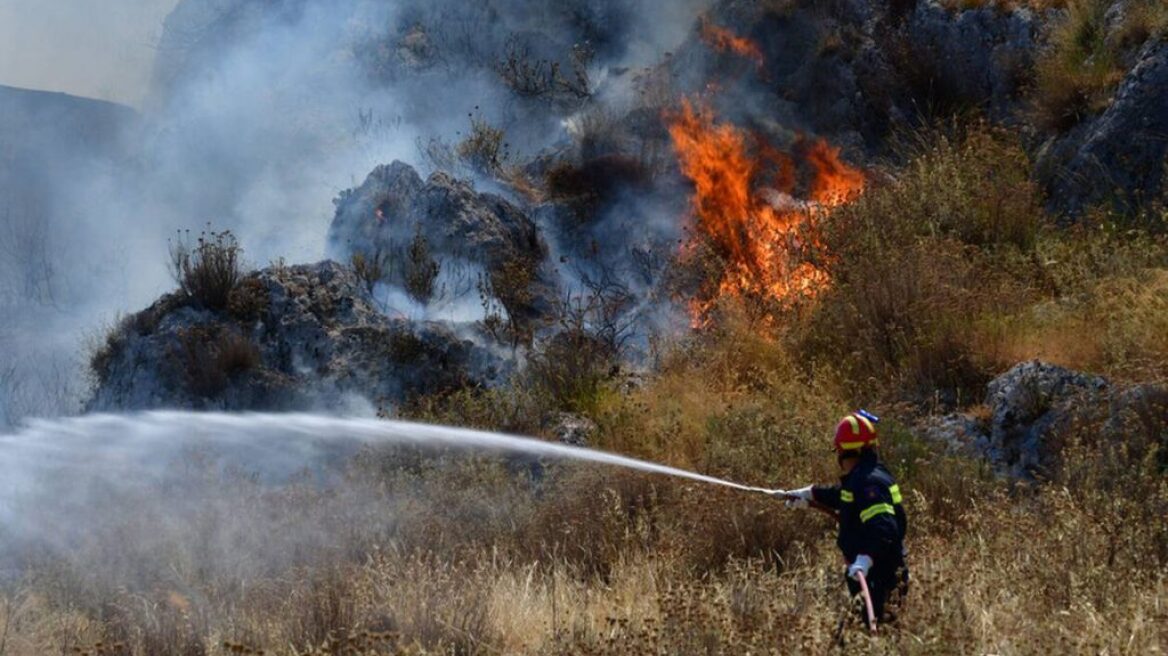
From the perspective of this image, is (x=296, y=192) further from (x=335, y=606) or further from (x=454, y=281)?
(x=335, y=606)

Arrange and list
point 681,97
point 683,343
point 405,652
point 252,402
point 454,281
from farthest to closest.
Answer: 1. point 681,97
2. point 454,281
3. point 683,343
4. point 252,402
5. point 405,652

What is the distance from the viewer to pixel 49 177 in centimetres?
2098

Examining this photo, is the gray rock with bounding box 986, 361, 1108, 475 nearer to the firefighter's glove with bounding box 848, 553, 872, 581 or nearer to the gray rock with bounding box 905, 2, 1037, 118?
the firefighter's glove with bounding box 848, 553, 872, 581

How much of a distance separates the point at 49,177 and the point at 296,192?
16.3ft

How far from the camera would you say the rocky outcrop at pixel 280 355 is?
1112 centimetres

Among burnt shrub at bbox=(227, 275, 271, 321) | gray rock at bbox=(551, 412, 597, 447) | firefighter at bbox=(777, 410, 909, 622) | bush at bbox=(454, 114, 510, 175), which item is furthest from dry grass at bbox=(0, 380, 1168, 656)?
bush at bbox=(454, 114, 510, 175)

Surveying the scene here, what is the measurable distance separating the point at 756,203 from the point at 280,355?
5603 millimetres

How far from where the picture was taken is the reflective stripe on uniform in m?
5.57

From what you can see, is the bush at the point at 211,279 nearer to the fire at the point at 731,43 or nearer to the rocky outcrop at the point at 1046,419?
the rocky outcrop at the point at 1046,419

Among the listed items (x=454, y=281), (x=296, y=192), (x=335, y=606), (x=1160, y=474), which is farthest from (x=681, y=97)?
(x=335, y=606)

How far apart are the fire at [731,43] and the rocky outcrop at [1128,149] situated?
16.8 ft

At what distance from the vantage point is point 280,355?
452 inches

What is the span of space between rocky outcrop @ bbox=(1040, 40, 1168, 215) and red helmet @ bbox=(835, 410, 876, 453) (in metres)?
6.85

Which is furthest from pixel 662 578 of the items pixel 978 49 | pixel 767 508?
pixel 978 49
